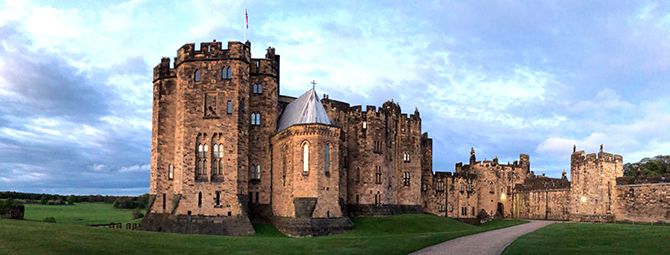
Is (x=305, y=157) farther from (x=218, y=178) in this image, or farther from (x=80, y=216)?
(x=80, y=216)

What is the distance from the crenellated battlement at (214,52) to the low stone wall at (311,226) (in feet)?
63.5

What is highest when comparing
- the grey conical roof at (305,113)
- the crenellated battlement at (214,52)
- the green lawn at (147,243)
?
the crenellated battlement at (214,52)

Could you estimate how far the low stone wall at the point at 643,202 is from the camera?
168ft

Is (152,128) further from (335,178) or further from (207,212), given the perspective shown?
(335,178)

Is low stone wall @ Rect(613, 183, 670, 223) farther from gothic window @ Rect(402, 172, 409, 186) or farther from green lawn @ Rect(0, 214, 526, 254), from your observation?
green lawn @ Rect(0, 214, 526, 254)

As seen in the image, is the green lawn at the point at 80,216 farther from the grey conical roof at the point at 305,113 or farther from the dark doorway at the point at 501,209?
the dark doorway at the point at 501,209

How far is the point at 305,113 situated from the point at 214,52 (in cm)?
1276

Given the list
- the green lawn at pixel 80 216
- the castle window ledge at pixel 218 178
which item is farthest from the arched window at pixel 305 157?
the green lawn at pixel 80 216

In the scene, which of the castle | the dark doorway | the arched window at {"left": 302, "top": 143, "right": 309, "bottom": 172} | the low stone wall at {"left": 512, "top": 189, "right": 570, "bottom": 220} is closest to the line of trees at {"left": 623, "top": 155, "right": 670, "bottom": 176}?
the low stone wall at {"left": 512, "top": 189, "right": 570, "bottom": 220}

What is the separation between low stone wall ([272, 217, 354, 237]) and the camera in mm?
46000

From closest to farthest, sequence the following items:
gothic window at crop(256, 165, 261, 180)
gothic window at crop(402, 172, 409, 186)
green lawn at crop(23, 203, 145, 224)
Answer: gothic window at crop(256, 165, 261, 180) → gothic window at crop(402, 172, 409, 186) → green lawn at crop(23, 203, 145, 224)

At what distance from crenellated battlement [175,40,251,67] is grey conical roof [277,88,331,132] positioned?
8.05m

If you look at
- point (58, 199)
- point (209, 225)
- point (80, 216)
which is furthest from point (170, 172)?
point (58, 199)

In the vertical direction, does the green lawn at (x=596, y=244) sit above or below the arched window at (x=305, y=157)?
below
